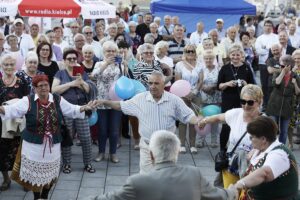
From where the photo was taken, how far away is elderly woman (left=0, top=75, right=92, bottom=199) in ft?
21.1

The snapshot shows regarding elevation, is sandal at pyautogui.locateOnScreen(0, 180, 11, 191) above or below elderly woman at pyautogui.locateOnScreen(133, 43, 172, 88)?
below

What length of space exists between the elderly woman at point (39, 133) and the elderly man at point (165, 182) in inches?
100

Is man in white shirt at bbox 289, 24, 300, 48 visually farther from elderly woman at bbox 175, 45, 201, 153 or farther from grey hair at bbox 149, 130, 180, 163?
grey hair at bbox 149, 130, 180, 163

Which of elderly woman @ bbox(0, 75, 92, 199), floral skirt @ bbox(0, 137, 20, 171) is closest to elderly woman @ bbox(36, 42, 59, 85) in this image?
floral skirt @ bbox(0, 137, 20, 171)

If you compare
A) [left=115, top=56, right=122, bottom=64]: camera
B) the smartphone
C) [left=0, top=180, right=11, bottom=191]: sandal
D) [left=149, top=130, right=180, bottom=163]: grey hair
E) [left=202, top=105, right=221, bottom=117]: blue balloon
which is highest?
[left=115, top=56, right=122, bottom=64]: camera

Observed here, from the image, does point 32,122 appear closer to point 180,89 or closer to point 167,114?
point 167,114

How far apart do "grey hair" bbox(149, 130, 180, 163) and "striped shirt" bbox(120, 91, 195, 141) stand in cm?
220

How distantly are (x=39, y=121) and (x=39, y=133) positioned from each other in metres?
0.13

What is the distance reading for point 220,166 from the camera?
19.2ft

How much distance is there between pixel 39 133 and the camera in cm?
647

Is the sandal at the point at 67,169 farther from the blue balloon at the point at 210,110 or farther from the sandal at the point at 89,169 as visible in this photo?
the blue balloon at the point at 210,110

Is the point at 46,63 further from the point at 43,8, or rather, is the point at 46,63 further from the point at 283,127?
the point at 283,127

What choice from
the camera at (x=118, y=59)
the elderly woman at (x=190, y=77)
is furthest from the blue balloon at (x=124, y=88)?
the elderly woman at (x=190, y=77)

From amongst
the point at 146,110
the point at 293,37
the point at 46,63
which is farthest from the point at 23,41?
the point at 293,37
